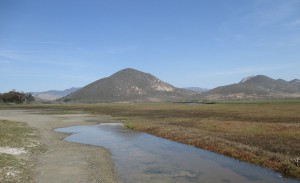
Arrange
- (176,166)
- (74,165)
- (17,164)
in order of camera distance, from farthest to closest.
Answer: (176,166) → (74,165) → (17,164)

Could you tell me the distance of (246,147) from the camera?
32.8 meters

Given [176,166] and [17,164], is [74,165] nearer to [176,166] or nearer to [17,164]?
[17,164]

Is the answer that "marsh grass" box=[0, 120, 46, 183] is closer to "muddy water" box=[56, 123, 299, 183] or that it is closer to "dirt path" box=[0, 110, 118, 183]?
"dirt path" box=[0, 110, 118, 183]

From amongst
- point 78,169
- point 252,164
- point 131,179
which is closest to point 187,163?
point 252,164

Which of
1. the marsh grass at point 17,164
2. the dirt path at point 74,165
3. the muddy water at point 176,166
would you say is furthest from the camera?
the muddy water at point 176,166

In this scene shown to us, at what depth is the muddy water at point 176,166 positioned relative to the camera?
23297 millimetres

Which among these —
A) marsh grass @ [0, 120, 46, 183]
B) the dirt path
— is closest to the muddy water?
the dirt path

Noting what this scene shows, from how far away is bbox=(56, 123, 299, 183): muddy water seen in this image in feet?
76.4

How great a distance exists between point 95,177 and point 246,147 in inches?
633

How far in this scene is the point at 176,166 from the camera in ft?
91.0

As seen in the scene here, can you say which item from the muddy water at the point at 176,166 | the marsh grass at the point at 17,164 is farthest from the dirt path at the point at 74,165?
the muddy water at the point at 176,166

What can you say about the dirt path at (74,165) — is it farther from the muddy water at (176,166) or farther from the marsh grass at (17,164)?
the muddy water at (176,166)

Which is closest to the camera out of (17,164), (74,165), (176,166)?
(17,164)

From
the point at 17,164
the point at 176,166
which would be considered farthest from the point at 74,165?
the point at 176,166
